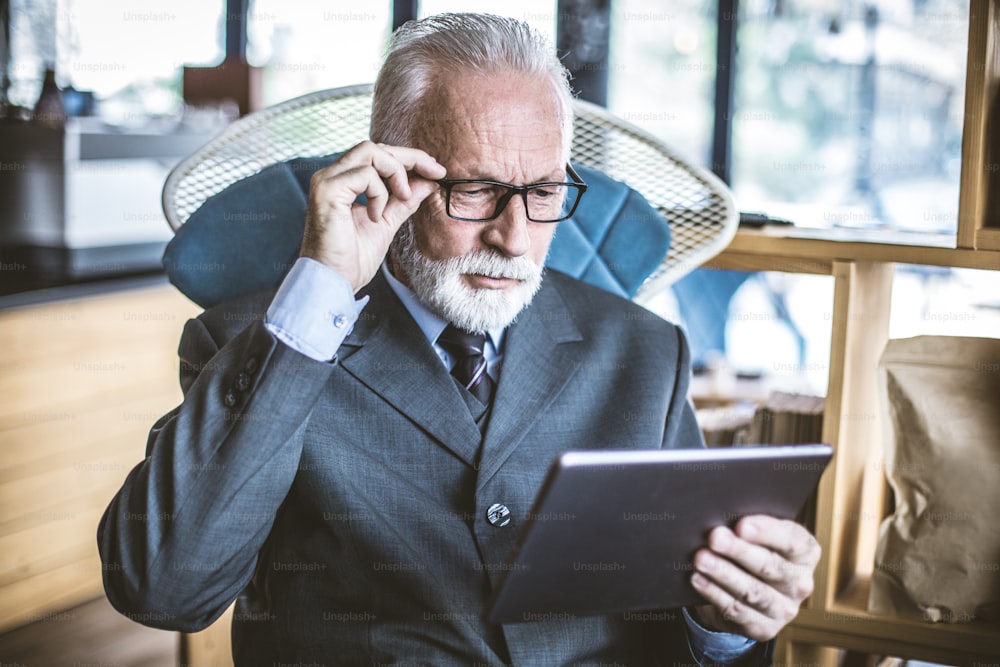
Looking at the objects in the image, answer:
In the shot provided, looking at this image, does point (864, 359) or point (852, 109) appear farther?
point (852, 109)

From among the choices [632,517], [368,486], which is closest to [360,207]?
[368,486]

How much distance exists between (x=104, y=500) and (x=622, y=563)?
2.42 meters

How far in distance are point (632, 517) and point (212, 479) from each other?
1.68ft

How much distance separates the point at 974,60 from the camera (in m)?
1.60

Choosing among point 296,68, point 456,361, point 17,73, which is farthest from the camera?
point 296,68

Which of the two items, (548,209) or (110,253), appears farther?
(110,253)

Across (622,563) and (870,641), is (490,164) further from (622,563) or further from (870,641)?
(870,641)

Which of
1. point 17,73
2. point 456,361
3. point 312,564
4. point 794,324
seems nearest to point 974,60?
point 456,361

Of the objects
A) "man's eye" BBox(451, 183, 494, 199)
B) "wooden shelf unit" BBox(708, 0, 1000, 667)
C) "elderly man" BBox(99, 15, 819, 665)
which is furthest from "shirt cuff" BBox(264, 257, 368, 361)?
"wooden shelf unit" BBox(708, 0, 1000, 667)

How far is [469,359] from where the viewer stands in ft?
4.96

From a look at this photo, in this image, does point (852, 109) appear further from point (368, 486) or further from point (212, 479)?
point (212, 479)

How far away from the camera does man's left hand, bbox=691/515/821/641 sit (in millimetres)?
1170

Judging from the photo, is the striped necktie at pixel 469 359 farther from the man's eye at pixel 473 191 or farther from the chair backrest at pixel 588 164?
the chair backrest at pixel 588 164

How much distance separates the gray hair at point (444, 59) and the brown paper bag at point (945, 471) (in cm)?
69
